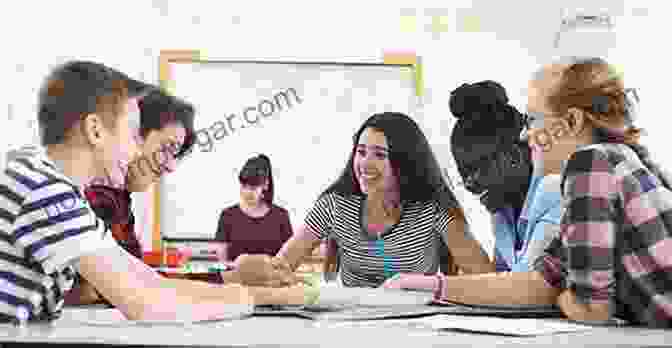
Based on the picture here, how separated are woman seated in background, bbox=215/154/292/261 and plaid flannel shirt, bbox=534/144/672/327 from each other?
2.54m

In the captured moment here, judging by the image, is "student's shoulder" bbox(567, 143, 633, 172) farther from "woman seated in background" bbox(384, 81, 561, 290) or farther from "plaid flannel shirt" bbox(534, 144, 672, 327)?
"woman seated in background" bbox(384, 81, 561, 290)

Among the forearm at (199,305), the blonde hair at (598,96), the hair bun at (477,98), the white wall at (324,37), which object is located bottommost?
the forearm at (199,305)

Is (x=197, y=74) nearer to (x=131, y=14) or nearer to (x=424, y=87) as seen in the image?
(x=131, y=14)

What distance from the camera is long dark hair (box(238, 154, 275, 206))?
149 inches

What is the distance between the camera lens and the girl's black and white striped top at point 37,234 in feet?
3.62

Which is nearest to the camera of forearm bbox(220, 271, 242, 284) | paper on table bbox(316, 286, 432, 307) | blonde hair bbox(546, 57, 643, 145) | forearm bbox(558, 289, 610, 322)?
forearm bbox(558, 289, 610, 322)

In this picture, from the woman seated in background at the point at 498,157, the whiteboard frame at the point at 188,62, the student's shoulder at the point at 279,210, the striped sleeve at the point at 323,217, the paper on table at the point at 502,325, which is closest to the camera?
the paper on table at the point at 502,325

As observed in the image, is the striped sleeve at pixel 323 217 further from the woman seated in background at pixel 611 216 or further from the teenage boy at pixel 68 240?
the woman seated in background at pixel 611 216

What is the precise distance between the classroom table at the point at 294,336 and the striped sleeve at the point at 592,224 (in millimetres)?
76

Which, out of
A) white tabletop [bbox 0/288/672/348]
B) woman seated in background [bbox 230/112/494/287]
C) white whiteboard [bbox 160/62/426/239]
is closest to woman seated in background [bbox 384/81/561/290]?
woman seated in background [bbox 230/112/494/287]

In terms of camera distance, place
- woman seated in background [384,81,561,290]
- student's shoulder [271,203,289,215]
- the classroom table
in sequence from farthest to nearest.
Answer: student's shoulder [271,203,289,215], woman seated in background [384,81,561,290], the classroom table

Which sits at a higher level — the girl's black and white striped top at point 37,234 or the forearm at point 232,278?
the girl's black and white striped top at point 37,234

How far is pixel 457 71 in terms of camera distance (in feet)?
13.6

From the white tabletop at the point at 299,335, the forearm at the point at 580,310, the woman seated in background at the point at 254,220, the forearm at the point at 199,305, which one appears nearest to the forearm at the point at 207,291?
the forearm at the point at 199,305
